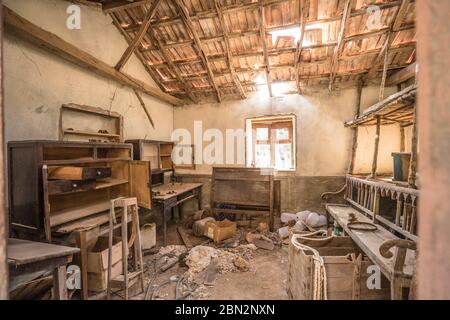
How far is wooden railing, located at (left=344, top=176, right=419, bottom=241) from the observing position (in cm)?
263

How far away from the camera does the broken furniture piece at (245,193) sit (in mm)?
5914

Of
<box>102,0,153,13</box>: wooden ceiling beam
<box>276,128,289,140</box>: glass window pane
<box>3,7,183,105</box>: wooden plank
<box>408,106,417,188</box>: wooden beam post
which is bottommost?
<box>408,106,417,188</box>: wooden beam post

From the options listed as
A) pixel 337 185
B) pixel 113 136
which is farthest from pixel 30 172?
pixel 337 185

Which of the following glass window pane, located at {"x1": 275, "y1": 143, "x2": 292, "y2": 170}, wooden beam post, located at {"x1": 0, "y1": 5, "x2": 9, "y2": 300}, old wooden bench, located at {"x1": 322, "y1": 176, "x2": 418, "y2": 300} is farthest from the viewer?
glass window pane, located at {"x1": 275, "y1": 143, "x2": 292, "y2": 170}

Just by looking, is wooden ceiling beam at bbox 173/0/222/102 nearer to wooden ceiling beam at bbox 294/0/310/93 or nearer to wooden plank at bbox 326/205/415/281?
wooden ceiling beam at bbox 294/0/310/93

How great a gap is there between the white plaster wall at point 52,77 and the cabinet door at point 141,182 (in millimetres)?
1412

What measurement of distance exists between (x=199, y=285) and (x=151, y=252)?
1.53 meters

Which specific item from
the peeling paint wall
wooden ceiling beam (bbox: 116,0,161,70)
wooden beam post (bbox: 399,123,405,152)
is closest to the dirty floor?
the peeling paint wall

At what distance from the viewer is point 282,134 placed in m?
6.80

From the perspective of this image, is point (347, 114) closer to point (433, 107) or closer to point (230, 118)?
point (230, 118)

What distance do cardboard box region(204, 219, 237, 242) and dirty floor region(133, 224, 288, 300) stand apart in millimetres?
887

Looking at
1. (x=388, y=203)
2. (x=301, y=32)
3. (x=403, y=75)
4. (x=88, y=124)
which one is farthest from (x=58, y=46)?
(x=403, y=75)

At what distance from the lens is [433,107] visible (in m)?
0.90

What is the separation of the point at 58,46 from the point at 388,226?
19.1ft
